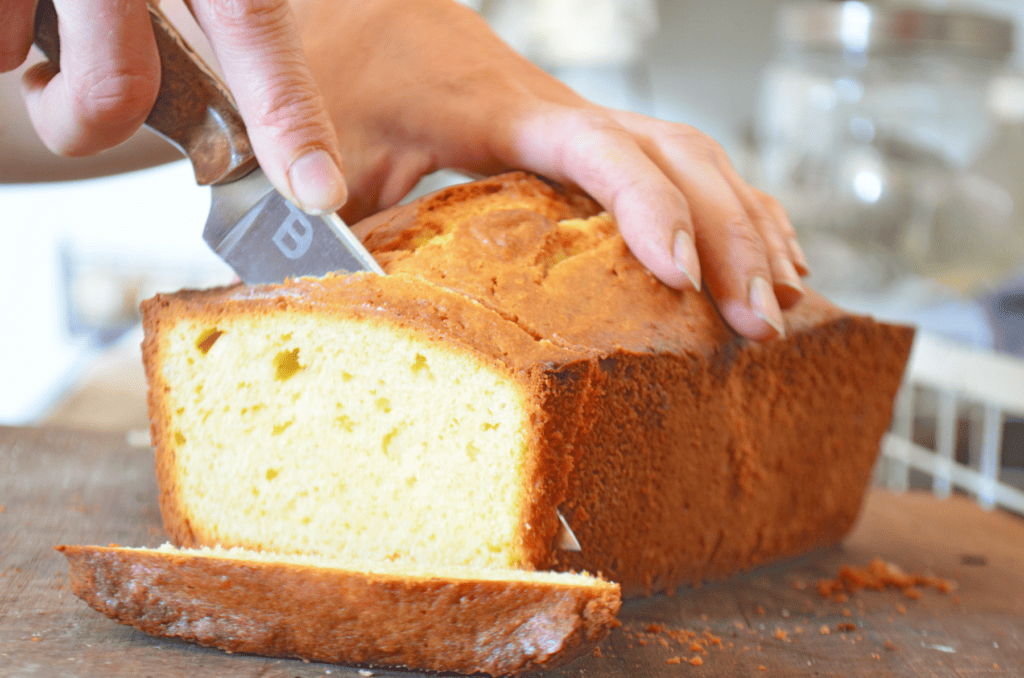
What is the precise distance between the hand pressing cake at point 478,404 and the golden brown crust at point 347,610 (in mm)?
190

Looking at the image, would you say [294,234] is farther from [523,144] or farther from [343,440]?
[523,144]

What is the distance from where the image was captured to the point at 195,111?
1326 millimetres

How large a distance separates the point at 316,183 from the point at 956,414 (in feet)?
8.33

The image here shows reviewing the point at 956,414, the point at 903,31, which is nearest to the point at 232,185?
the point at 956,414

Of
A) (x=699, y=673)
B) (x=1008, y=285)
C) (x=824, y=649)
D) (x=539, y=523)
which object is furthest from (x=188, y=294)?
(x=1008, y=285)

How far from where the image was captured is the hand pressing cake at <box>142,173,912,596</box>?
1237 millimetres

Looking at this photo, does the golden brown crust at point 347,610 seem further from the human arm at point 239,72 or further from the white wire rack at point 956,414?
the white wire rack at point 956,414

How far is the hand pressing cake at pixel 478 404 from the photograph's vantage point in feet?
4.06

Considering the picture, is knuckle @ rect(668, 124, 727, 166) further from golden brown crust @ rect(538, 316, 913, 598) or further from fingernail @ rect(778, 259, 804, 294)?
golden brown crust @ rect(538, 316, 913, 598)

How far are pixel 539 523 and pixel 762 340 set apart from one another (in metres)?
0.58

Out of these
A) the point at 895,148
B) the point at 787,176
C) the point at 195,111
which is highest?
the point at 195,111

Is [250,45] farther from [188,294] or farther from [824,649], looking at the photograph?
[824,649]

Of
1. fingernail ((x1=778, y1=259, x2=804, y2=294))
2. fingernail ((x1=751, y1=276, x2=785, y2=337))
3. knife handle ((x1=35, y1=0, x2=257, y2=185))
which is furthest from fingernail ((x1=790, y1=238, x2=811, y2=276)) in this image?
knife handle ((x1=35, y1=0, x2=257, y2=185))

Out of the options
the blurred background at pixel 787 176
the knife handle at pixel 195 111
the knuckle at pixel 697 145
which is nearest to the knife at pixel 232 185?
the knife handle at pixel 195 111
